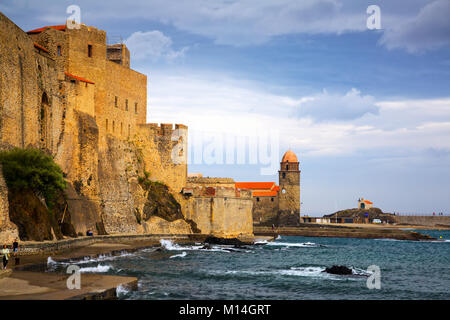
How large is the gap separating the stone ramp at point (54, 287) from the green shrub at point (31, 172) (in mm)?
7877

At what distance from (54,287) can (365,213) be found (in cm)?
9505

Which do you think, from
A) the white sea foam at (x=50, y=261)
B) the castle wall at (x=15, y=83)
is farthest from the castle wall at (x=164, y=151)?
the white sea foam at (x=50, y=261)

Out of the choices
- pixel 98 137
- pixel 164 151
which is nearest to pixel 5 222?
pixel 98 137

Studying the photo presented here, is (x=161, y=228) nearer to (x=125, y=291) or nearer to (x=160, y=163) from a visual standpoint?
(x=160, y=163)

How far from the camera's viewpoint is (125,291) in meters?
18.1

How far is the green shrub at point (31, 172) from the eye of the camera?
25.5 meters

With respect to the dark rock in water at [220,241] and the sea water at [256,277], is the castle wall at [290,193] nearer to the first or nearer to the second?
the dark rock in water at [220,241]

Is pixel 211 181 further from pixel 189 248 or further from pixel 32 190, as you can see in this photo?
pixel 32 190

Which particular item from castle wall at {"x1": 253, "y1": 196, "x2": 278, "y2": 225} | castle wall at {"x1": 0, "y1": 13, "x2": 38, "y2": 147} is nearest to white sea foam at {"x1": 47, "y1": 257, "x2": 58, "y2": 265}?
castle wall at {"x1": 0, "y1": 13, "x2": 38, "y2": 147}

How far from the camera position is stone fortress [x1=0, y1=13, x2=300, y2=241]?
29459mm

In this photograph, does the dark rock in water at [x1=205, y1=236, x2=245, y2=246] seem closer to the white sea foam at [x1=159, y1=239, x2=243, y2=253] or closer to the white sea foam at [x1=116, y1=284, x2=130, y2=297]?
the white sea foam at [x1=159, y1=239, x2=243, y2=253]

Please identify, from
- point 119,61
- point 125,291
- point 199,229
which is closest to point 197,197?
point 199,229

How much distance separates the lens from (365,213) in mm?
105125

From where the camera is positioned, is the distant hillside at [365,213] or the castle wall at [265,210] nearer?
the castle wall at [265,210]
